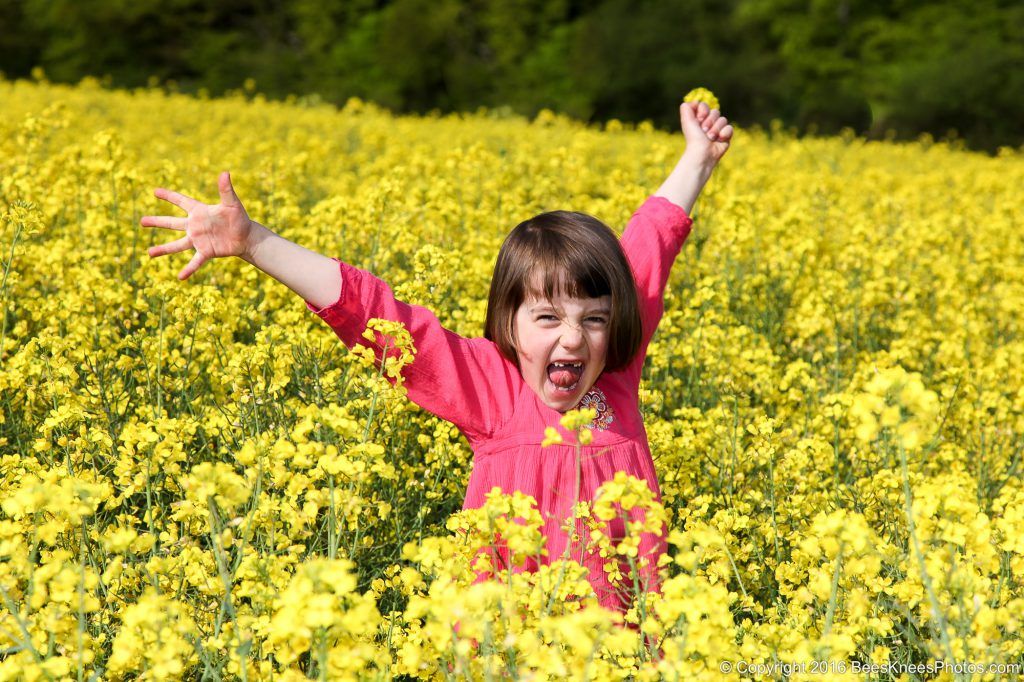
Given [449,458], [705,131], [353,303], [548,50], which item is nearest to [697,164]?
[705,131]

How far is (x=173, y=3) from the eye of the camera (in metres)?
26.8

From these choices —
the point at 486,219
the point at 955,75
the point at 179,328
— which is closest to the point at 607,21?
the point at 955,75

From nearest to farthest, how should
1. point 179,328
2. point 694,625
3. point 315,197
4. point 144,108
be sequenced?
point 694,625
point 179,328
point 315,197
point 144,108

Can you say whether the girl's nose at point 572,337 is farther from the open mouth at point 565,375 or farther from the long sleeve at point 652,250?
the long sleeve at point 652,250

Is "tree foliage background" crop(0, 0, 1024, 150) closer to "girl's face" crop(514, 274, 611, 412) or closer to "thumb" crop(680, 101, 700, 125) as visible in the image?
"thumb" crop(680, 101, 700, 125)

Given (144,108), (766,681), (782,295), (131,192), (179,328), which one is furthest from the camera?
(144,108)

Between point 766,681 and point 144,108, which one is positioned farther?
point 144,108

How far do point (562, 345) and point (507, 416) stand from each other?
0.25 m

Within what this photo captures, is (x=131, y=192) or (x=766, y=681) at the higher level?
(x=131, y=192)

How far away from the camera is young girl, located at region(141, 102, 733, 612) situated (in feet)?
7.81

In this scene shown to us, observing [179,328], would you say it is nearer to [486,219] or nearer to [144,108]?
[486,219]

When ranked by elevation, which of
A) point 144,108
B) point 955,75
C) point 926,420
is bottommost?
point 926,420

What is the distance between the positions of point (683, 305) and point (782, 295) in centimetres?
62

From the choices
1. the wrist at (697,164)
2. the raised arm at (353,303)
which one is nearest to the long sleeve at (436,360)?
the raised arm at (353,303)
